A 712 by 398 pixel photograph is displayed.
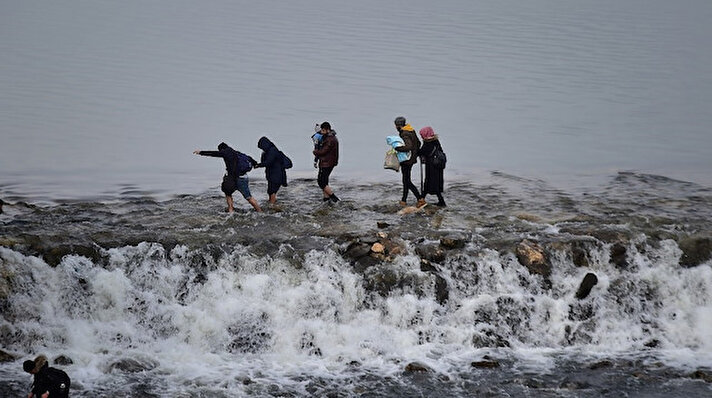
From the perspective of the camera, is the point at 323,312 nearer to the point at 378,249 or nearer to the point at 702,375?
the point at 378,249

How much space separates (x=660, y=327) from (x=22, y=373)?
514 inches

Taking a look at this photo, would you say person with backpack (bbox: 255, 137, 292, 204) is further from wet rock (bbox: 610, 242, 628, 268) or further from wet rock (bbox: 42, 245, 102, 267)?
wet rock (bbox: 610, 242, 628, 268)

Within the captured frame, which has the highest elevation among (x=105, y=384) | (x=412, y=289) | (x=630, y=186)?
(x=630, y=186)

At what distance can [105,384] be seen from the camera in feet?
49.5

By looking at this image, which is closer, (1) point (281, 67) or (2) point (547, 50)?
(1) point (281, 67)

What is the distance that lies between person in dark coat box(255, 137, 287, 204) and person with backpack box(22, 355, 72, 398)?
957 centimetres

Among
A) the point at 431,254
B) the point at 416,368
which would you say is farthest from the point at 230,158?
the point at 416,368

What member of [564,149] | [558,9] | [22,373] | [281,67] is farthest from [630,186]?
[558,9]

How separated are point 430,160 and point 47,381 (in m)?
11.4

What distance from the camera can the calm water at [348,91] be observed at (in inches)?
1264

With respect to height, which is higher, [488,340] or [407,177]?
[407,177]

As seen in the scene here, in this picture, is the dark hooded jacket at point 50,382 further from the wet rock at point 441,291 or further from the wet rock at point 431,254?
the wet rock at point 431,254

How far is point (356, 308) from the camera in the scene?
59.3 ft

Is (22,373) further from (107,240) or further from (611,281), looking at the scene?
(611,281)
